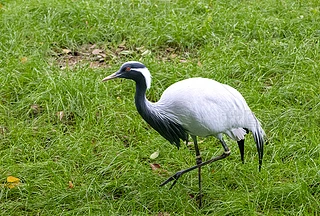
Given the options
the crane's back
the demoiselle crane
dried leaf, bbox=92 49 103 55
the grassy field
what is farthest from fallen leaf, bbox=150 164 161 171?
dried leaf, bbox=92 49 103 55

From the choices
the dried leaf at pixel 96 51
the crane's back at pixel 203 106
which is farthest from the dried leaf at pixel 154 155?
the dried leaf at pixel 96 51

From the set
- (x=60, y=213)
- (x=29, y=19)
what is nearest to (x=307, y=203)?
(x=60, y=213)

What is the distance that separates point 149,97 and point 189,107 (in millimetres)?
1454

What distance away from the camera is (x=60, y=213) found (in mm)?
3293

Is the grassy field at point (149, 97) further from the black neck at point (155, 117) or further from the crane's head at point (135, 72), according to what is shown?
the crane's head at point (135, 72)

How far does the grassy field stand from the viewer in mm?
3424

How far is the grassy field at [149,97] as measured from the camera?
11.2 ft

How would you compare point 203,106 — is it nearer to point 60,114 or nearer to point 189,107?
point 189,107

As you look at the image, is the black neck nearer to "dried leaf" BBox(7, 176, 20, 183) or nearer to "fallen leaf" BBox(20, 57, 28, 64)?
"dried leaf" BBox(7, 176, 20, 183)

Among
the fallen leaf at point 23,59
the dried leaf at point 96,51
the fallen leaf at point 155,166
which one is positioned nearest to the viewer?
the fallen leaf at point 155,166

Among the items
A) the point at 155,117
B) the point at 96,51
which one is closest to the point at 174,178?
the point at 155,117

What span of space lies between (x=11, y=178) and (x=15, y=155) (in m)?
0.33

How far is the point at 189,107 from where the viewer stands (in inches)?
122

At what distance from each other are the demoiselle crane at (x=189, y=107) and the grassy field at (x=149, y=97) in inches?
18.7
